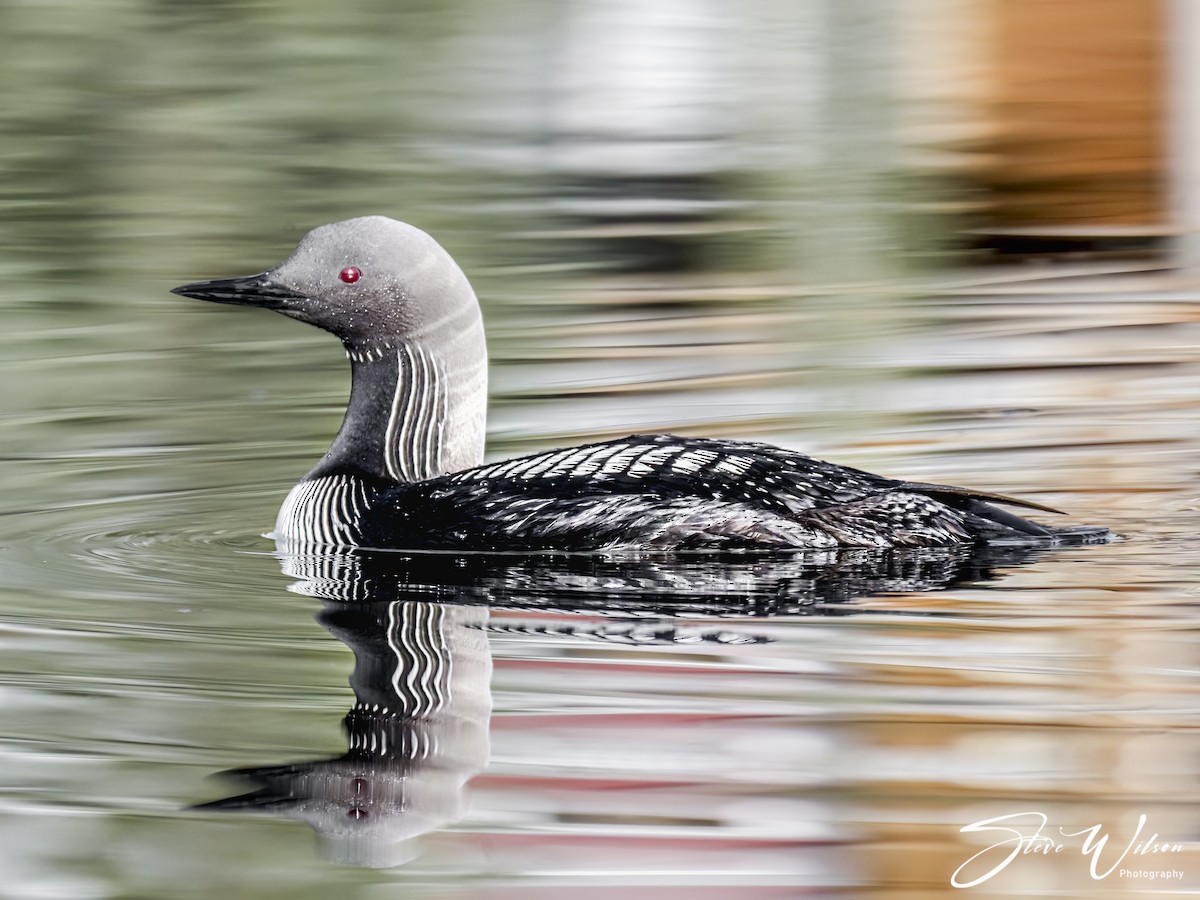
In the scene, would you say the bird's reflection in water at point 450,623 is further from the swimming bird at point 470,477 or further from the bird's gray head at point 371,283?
the bird's gray head at point 371,283

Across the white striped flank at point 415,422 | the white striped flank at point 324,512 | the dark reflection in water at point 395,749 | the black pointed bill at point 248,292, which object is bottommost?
the dark reflection in water at point 395,749

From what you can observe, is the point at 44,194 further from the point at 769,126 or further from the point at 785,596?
the point at 785,596

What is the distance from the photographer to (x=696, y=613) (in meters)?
3.88

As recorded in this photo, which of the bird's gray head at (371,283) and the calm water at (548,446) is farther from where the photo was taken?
the bird's gray head at (371,283)

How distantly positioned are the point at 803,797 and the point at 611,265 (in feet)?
21.5

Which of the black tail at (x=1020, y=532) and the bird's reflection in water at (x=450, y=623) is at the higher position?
the black tail at (x=1020, y=532)

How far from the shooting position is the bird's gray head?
185 inches

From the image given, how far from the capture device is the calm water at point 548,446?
2711 millimetres

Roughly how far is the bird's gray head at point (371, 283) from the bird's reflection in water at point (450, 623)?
59cm

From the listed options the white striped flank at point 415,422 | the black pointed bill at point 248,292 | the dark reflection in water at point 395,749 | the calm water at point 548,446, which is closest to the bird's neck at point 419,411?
the white striped flank at point 415,422

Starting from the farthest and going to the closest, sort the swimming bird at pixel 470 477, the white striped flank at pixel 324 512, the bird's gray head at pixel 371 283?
the bird's gray head at pixel 371 283 → the white striped flank at pixel 324 512 → the swimming bird at pixel 470 477

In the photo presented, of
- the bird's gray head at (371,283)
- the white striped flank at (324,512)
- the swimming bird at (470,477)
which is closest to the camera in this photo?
the swimming bird at (470,477)

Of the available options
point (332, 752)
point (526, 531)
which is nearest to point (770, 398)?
point (526, 531)

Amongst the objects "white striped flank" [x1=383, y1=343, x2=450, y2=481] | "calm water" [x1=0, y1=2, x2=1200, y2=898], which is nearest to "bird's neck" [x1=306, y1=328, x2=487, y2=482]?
"white striped flank" [x1=383, y1=343, x2=450, y2=481]
